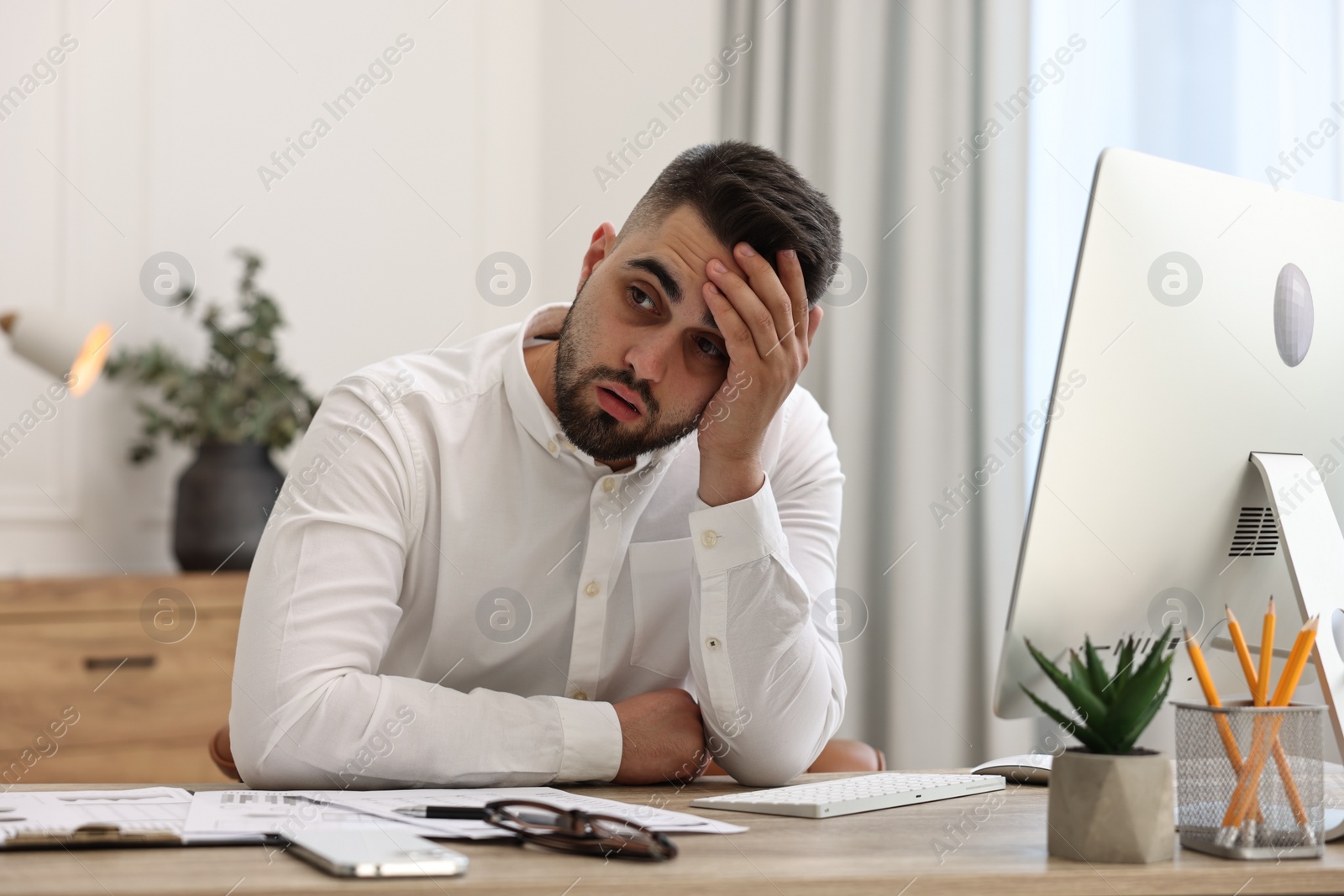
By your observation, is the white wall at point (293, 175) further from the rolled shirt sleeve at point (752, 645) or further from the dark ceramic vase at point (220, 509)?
the rolled shirt sleeve at point (752, 645)

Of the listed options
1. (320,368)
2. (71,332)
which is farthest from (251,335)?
(71,332)

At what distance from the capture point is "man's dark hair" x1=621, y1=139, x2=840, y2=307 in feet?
4.33

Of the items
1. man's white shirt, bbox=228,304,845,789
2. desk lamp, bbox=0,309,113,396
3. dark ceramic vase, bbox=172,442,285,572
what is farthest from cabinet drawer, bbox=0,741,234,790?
man's white shirt, bbox=228,304,845,789

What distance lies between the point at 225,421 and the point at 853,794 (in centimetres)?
199

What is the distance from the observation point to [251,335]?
2730mm

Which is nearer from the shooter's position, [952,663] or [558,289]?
[952,663]

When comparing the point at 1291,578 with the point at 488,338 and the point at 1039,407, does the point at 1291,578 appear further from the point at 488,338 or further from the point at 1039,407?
the point at 1039,407

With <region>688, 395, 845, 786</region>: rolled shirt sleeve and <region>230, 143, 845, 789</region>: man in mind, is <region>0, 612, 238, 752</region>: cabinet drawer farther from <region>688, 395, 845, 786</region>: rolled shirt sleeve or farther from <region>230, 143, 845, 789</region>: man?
<region>688, 395, 845, 786</region>: rolled shirt sleeve

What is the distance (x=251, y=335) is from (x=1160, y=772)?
2422 millimetres

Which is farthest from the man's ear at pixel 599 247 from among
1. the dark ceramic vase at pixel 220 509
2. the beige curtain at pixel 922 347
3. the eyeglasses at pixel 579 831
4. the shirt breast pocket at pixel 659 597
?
the beige curtain at pixel 922 347

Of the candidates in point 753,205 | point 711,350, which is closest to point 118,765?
point 711,350

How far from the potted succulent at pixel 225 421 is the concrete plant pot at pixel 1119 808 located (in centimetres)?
215

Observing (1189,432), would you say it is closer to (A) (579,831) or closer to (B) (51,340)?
(A) (579,831)

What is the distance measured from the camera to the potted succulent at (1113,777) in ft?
2.54
